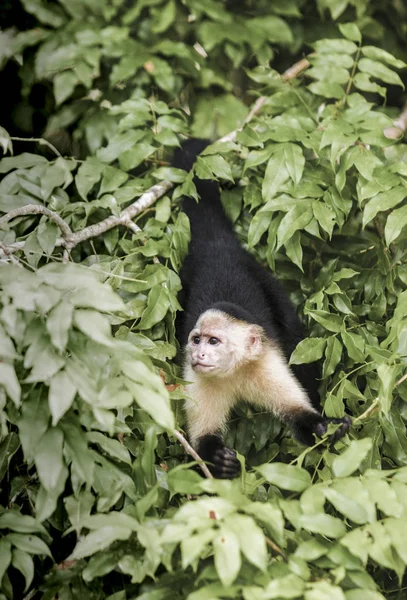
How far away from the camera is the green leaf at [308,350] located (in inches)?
120

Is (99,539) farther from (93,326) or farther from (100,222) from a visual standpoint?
(100,222)

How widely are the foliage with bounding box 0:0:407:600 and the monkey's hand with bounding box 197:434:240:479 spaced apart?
135 millimetres

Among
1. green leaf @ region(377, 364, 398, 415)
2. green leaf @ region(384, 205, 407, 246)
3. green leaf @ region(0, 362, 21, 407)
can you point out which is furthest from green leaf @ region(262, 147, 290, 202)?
green leaf @ region(0, 362, 21, 407)

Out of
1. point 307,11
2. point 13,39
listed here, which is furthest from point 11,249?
point 307,11

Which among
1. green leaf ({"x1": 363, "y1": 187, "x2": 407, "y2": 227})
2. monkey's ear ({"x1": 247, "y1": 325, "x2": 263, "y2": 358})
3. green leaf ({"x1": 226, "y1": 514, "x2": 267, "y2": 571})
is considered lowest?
monkey's ear ({"x1": 247, "y1": 325, "x2": 263, "y2": 358})

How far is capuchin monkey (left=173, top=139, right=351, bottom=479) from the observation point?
11.1ft

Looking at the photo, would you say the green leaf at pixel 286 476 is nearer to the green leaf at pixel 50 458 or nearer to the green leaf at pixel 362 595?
the green leaf at pixel 362 595

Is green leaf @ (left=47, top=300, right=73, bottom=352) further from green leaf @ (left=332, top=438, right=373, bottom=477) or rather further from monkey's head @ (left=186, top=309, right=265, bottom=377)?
monkey's head @ (left=186, top=309, right=265, bottom=377)

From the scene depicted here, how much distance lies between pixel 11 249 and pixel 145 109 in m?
1.54

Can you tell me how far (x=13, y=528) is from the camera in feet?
7.50

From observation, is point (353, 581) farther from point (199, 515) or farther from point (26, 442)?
point (26, 442)

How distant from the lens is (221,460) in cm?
318

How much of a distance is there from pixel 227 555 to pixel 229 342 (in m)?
1.65

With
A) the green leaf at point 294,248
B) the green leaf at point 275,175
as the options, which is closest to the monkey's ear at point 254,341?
the green leaf at point 294,248
